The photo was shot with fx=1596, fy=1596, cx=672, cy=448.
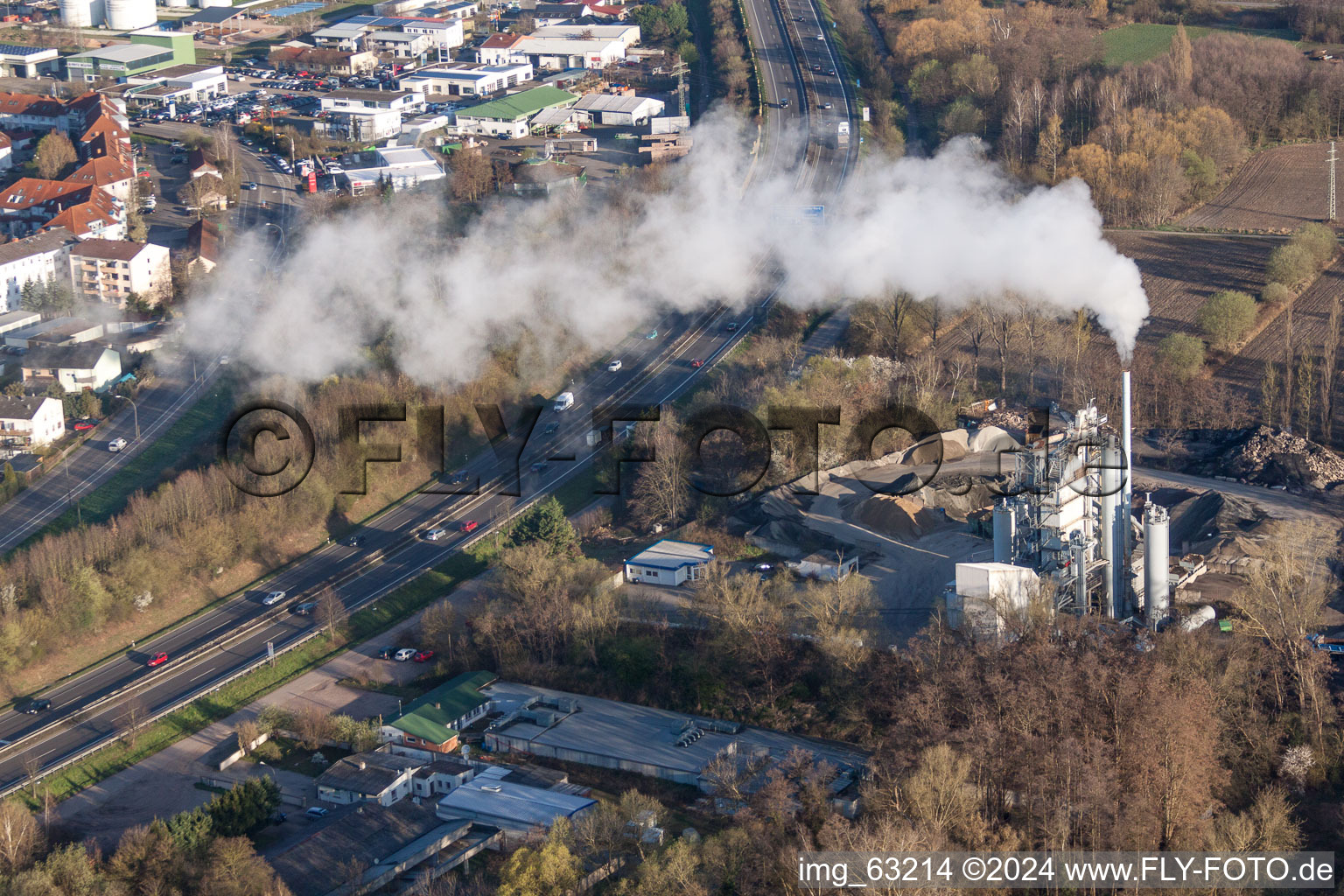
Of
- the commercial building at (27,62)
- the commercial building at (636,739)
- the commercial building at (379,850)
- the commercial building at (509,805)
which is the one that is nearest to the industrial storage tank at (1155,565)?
the commercial building at (636,739)

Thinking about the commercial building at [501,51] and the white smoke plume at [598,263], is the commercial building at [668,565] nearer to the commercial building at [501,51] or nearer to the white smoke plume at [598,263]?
the white smoke plume at [598,263]

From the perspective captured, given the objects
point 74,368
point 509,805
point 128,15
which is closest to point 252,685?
point 509,805

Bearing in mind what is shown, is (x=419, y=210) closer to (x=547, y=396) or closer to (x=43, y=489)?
(x=547, y=396)

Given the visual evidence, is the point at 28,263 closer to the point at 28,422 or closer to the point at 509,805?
the point at 28,422

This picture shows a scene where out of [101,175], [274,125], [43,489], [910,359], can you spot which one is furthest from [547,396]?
[274,125]

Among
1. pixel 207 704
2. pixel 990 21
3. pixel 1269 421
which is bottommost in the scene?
pixel 207 704

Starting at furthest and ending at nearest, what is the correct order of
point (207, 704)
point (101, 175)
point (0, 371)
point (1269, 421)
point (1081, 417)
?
point (101, 175) < point (0, 371) < point (1269, 421) < point (207, 704) < point (1081, 417)
